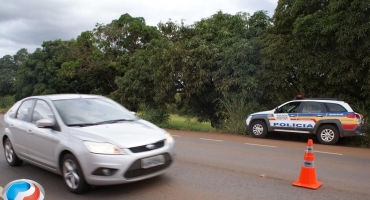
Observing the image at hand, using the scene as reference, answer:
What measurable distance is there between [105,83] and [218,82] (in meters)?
18.7

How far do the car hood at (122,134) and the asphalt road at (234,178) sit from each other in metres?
0.86

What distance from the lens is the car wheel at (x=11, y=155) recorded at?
709cm

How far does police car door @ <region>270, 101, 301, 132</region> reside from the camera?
12188 millimetres

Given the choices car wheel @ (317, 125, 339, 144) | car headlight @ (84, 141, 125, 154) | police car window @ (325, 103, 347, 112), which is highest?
police car window @ (325, 103, 347, 112)

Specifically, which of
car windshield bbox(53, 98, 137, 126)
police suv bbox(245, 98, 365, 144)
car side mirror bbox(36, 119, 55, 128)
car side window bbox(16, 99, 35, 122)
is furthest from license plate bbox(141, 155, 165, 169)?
police suv bbox(245, 98, 365, 144)

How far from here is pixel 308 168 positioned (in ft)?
18.0

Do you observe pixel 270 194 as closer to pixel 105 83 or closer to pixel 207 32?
pixel 207 32

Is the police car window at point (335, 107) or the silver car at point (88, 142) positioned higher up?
the police car window at point (335, 107)

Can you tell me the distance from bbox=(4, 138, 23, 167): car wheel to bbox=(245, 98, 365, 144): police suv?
886 cm

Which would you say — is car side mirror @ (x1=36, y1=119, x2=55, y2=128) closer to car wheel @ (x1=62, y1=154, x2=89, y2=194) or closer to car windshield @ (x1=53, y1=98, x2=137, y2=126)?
Result: car windshield @ (x1=53, y1=98, x2=137, y2=126)

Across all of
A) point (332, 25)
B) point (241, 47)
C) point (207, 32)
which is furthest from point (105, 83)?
point (332, 25)

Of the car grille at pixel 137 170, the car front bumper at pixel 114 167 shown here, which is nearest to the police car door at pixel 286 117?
the car grille at pixel 137 170

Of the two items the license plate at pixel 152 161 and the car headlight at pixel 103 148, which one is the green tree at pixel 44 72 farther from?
the license plate at pixel 152 161

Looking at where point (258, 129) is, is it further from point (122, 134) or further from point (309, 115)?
point (122, 134)
